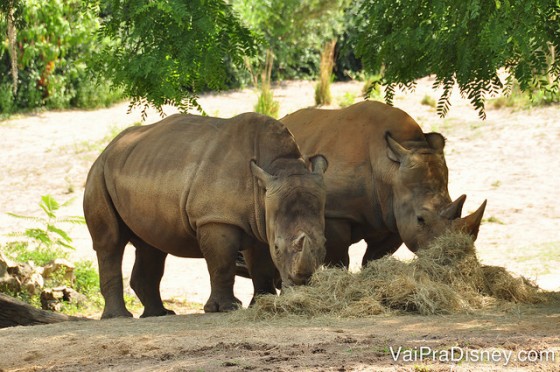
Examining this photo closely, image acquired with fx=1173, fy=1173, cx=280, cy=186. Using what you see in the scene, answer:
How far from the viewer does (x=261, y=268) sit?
10.1 metres

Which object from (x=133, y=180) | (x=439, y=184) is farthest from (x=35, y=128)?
(x=439, y=184)

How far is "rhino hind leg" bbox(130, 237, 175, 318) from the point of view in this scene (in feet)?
35.8

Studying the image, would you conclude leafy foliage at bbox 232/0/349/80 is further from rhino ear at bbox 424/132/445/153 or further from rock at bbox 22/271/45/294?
rhino ear at bbox 424/132/445/153

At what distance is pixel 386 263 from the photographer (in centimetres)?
896

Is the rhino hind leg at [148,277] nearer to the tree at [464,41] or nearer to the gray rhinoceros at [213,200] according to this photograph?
the gray rhinoceros at [213,200]

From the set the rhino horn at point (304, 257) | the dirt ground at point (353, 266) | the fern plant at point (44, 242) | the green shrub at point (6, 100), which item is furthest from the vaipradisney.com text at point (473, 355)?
the green shrub at point (6, 100)

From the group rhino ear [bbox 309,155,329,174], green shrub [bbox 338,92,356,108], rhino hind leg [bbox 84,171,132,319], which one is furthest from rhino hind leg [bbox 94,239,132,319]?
green shrub [bbox 338,92,356,108]

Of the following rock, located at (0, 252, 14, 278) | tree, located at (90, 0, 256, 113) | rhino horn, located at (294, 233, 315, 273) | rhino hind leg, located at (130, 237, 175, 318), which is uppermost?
tree, located at (90, 0, 256, 113)

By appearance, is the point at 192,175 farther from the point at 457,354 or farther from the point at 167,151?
the point at 457,354

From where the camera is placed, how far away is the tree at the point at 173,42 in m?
9.44

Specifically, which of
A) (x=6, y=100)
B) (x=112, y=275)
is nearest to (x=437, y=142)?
(x=112, y=275)

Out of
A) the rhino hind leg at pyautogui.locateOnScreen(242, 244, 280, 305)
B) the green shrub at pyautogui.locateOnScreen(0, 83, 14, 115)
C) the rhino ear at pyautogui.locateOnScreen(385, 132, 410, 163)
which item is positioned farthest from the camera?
the green shrub at pyautogui.locateOnScreen(0, 83, 14, 115)

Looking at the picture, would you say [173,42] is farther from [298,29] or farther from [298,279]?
[298,29]

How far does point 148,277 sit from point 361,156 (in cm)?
234
